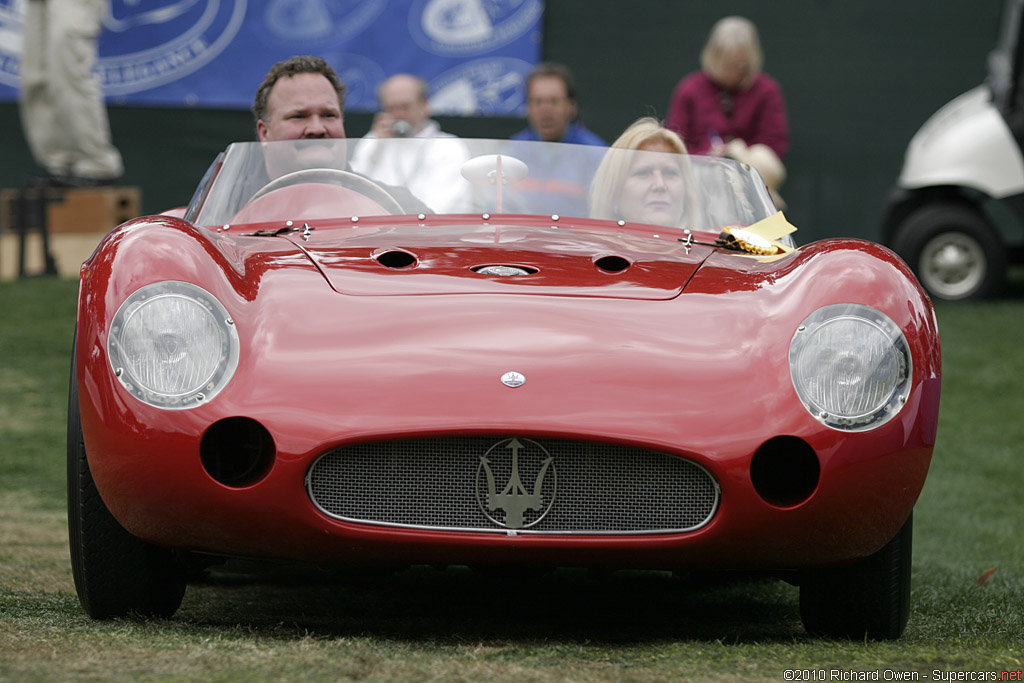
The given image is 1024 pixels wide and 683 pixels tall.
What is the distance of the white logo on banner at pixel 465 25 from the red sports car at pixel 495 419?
6.76 m

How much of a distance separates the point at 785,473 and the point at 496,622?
732mm

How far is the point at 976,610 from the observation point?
308 cm

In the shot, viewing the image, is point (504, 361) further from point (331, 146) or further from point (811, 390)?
point (331, 146)

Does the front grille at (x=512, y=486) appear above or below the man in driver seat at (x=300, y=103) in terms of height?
below

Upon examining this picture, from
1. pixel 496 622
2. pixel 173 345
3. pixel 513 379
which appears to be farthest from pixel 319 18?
pixel 513 379

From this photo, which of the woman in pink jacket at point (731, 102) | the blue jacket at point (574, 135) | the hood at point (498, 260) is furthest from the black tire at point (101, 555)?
the woman in pink jacket at point (731, 102)

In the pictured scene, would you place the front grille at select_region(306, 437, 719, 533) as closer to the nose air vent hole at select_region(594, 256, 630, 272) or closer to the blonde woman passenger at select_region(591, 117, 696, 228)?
the nose air vent hole at select_region(594, 256, 630, 272)

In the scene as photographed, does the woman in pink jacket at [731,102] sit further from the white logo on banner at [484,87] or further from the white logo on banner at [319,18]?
the white logo on banner at [319,18]

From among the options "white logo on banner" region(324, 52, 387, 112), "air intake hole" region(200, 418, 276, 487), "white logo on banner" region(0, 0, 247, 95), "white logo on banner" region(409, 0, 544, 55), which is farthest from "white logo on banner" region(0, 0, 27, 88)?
"air intake hole" region(200, 418, 276, 487)

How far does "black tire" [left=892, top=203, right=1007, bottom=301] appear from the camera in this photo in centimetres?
834

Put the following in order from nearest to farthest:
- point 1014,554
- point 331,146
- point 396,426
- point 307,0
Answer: point 396,426 → point 331,146 → point 1014,554 → point 307,0

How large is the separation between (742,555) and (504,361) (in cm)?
54

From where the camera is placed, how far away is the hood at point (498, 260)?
2613mm

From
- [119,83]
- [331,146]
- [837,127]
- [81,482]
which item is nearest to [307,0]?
[119,83]
